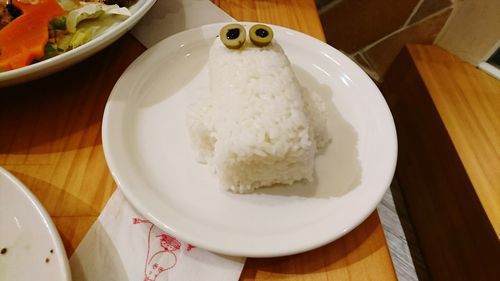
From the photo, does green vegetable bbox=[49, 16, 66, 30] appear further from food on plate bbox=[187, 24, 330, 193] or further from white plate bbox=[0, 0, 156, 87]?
food on plate bbox=[187, 24, 330, 193]

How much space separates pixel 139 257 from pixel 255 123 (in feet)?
1.15

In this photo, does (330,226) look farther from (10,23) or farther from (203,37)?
(10,23)

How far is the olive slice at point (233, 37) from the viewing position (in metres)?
0.88

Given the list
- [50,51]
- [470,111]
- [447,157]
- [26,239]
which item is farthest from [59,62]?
[470,111]

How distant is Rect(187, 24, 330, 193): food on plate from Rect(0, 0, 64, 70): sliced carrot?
0.40 m

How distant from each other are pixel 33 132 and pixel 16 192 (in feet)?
0.93

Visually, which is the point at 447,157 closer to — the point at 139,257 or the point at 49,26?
the point at 139,257

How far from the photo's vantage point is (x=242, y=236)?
0.69m

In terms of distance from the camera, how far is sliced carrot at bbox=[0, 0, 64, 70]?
2.71 ft

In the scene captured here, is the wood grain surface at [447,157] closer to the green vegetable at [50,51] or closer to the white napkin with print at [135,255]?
the white napkin with print at [135,255]

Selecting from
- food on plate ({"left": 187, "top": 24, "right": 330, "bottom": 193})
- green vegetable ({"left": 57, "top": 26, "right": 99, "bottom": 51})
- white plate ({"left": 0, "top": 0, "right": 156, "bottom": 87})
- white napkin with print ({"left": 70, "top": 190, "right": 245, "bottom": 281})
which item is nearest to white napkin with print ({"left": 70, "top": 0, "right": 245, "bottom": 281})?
white napkin with print ({"left": 70, "top": 190, "right": 245, "bottom": 281})

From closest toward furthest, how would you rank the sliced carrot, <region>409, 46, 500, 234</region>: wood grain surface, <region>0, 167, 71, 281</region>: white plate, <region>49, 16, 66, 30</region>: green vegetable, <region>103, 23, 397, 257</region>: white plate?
<region>0, 167, 71, 281</region>: white plate, <region>103, 23, 397, 257</region>: white plate, the sliced carrot, <region>49, 16, 66, 30</region>: green vegetable, <region>409, 46, 500, 234</region>: wood grain surface

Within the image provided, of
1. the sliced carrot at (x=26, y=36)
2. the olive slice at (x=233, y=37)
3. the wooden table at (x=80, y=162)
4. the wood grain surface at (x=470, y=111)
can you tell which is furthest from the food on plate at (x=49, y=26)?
the wood grain surface at (x=470, y=111)

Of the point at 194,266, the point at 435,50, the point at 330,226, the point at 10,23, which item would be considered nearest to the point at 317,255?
the point at 330,226
